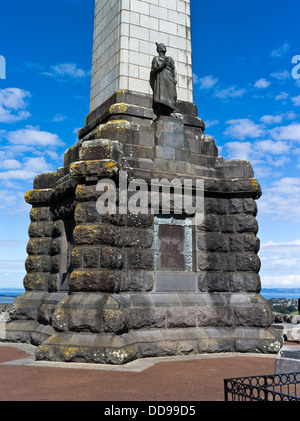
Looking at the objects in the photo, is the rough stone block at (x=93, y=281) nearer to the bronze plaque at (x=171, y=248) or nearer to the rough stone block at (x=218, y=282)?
the bronze plaque at (x=171, y=248)

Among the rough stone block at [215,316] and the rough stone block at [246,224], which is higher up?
the rough stone block at [246,224]

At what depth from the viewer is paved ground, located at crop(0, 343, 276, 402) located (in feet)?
18.4

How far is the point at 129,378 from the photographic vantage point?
21.8 feet

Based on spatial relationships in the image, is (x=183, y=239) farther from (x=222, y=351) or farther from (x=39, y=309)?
(x=39, y=309)

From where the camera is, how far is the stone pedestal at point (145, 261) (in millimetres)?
8688

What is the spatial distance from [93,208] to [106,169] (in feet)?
3.07

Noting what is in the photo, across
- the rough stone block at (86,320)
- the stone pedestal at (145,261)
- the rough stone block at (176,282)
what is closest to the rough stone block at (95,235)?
the stone pedestal at (145,261)

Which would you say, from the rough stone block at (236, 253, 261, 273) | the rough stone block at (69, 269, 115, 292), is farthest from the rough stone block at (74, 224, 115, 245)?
the rough stone block at (236, 253, 261, 273)

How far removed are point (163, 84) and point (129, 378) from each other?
7480 millimetres

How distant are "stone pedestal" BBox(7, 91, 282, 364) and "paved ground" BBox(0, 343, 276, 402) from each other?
0.58 m

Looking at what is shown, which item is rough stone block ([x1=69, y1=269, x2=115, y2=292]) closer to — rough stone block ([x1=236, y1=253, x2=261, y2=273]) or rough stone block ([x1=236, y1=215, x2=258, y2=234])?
rough stone block ([x1=236, y1=253, x2=261, y2=273])

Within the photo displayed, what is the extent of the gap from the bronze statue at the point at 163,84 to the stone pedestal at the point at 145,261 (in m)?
0.30

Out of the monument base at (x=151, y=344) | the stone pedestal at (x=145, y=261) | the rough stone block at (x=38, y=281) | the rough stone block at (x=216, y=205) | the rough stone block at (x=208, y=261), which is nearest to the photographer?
the monument base at (x=151, y=344)

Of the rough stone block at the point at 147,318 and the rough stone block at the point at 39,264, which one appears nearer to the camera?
the rough stone block at the point at 147,318
